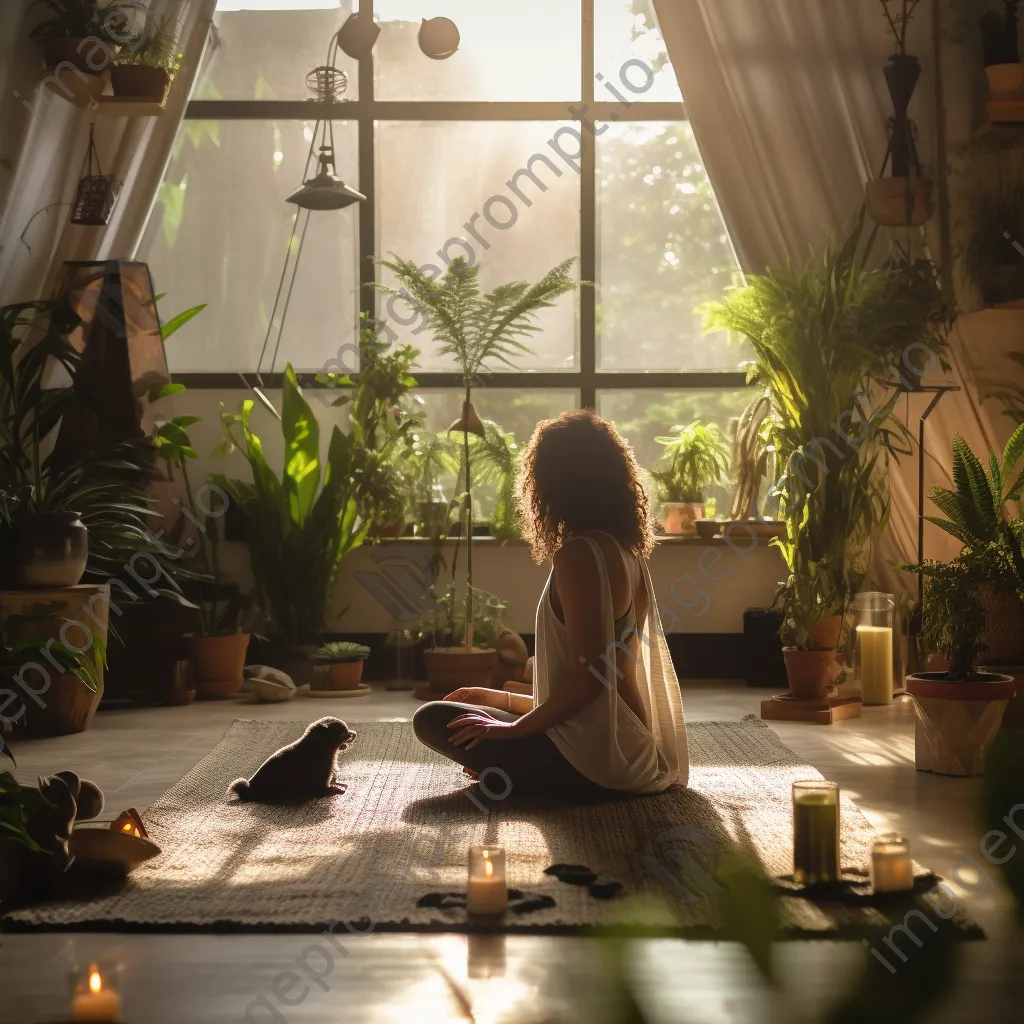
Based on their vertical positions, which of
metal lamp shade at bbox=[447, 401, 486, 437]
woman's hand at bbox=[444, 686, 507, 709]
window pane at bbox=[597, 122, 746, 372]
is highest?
window pane at bbox=[597, 122, 746, 372]

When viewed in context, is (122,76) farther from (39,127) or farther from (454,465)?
(454,465)

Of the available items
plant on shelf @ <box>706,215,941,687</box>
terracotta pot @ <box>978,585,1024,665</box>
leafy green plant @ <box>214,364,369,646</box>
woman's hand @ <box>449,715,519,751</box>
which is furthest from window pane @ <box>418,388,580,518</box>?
woman's hand @ <box>449,715,519,751</box>

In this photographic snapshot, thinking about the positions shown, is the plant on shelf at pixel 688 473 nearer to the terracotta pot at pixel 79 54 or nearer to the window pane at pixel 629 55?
the window pane at pixel 629 55

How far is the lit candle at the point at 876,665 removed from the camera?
4.85 metres

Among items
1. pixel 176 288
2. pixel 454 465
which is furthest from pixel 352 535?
pixel 176 288

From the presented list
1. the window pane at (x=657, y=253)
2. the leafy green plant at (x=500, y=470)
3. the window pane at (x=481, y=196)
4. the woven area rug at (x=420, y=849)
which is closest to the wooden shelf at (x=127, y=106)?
the window pane at (x=481, y=196)

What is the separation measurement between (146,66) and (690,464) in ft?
8.77

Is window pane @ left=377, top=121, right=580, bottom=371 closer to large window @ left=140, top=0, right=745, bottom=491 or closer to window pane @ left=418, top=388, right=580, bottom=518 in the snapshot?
large window @ left=140, top=0, right=745, bottom=491

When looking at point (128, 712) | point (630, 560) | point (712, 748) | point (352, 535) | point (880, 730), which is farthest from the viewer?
point (352, 535)

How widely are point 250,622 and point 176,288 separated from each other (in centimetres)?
154

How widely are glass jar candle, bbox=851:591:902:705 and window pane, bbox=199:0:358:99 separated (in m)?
3.15

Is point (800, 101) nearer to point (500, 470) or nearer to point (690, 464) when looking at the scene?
point (690, 464)

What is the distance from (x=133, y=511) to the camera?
15.6ft

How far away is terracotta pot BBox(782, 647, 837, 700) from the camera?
14.9ft
